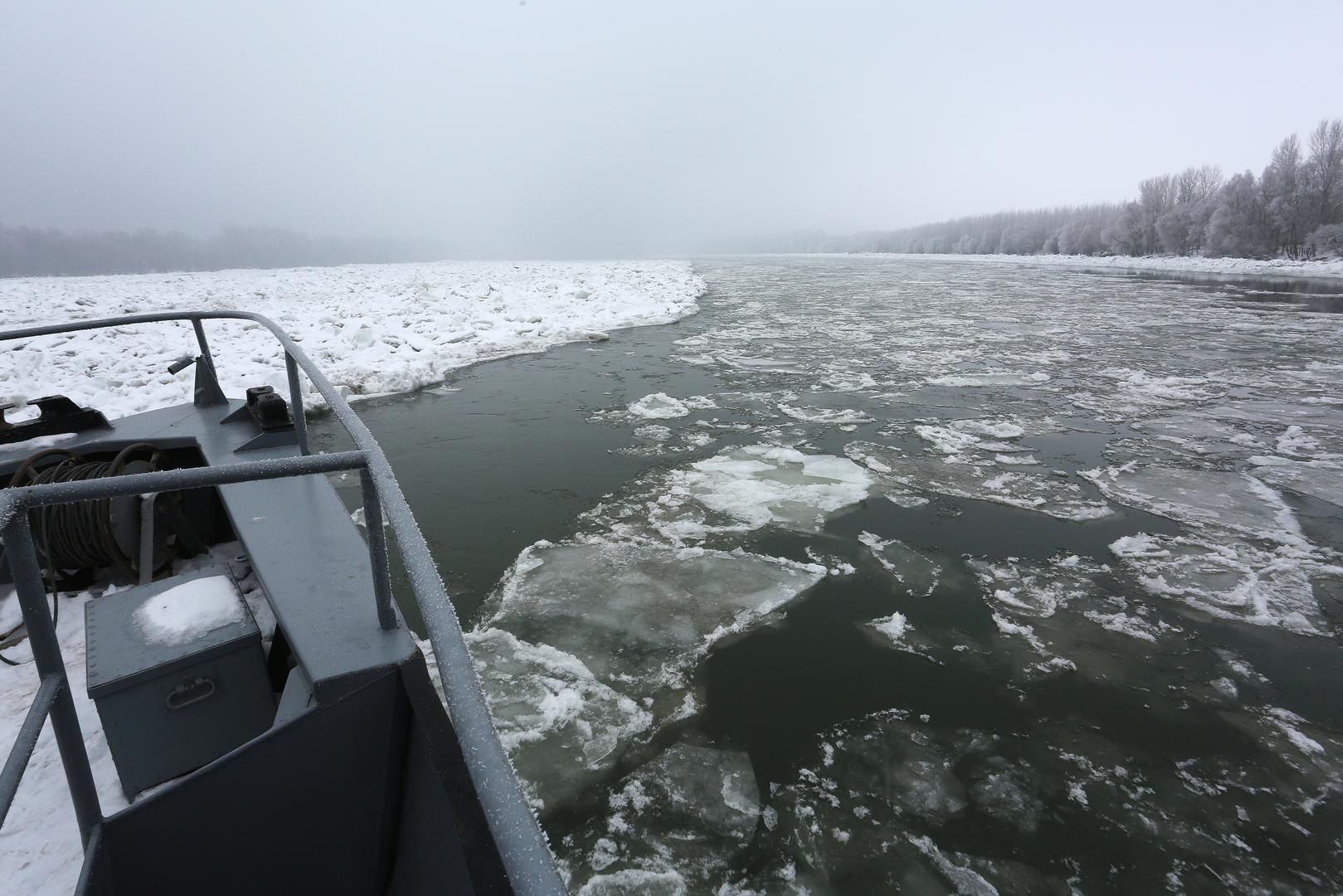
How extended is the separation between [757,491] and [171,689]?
4.08 meters

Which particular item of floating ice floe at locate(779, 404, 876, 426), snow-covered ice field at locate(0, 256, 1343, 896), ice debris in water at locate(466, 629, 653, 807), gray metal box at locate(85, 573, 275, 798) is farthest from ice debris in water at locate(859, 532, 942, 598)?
gray metal box at locate(85, 573, 275, 798)

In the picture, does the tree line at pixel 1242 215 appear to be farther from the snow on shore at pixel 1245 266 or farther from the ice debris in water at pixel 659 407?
the ice debris in water at pixel 659 407

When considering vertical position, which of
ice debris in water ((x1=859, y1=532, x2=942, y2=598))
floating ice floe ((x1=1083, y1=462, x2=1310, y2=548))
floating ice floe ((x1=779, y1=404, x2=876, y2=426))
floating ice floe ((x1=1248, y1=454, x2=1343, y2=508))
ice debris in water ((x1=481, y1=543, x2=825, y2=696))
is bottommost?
ice debris in water ((x1=481, y1=543, x2=825, y2=696))

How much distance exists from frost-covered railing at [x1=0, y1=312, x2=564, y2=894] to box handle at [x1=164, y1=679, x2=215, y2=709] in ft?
1.79

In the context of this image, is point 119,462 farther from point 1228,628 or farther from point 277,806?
point 1228,628

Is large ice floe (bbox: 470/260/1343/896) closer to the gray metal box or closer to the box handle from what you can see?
the gray metal box

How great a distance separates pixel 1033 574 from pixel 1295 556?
1865mm

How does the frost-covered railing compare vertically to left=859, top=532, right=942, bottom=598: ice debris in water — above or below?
above

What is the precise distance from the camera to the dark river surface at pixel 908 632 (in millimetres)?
2273

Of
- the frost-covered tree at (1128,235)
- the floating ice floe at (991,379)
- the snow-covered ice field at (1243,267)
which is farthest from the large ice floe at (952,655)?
the frost-covered tree at (1128,235)

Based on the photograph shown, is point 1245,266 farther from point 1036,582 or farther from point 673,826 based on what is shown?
point 673,826

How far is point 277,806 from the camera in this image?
162 centimetres

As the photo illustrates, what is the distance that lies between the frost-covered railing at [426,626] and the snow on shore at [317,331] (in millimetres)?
7952

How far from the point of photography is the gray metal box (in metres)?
1.84
